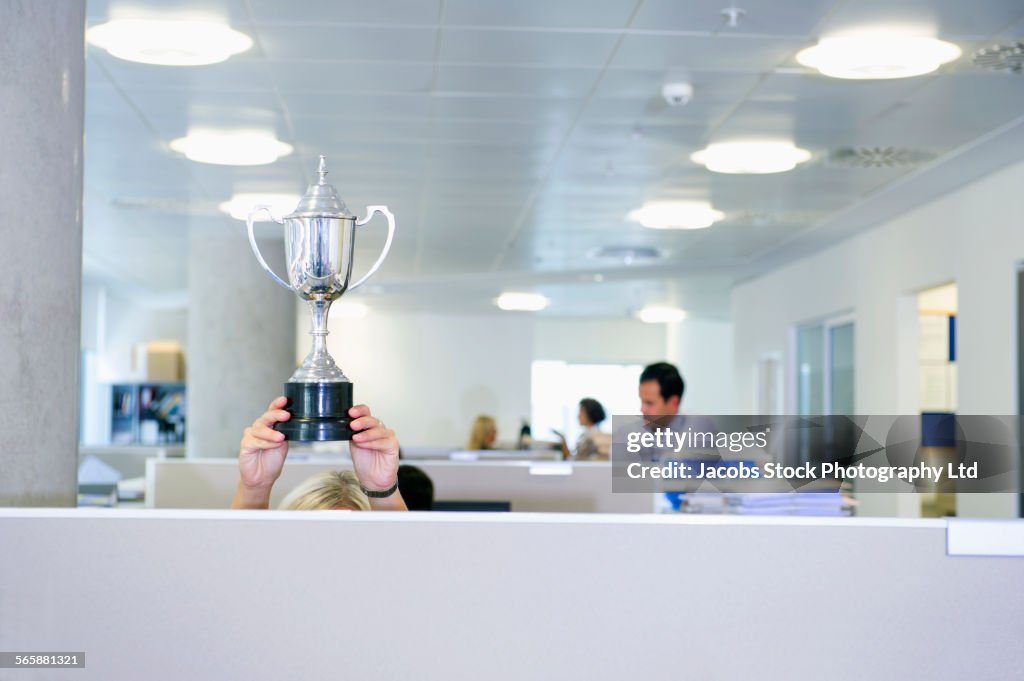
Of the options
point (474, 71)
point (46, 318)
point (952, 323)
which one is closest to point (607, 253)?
point (952, 323)

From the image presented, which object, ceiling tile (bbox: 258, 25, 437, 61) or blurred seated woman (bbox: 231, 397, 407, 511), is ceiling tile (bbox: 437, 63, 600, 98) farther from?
blurred seated woman (bbox: 231, 397, 407, 511)

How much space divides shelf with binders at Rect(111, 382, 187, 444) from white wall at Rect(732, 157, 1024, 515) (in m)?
7.41

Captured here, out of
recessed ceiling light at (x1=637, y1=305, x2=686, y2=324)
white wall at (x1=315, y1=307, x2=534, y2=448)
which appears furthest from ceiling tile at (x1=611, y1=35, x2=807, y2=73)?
white wall at (x1=315, y1=307, x2=534, y2=448)

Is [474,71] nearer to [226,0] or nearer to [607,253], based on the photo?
[226,0]

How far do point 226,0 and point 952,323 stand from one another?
626 cm

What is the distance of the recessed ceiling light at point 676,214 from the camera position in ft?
25.7

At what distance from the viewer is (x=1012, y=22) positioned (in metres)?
4.18

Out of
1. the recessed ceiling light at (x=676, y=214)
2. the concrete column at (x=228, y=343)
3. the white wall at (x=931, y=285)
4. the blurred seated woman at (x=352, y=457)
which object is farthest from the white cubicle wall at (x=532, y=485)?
the concrete column at (x=228, y=343)

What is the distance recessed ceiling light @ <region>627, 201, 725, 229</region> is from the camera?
7848 mm

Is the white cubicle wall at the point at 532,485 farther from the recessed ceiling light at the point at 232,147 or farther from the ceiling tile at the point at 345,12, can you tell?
the recessed ceiling light at the point at 232,147

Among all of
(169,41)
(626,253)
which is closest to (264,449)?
(169,41)

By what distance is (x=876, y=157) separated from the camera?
6.38 m

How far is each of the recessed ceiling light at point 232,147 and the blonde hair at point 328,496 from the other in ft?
13.2

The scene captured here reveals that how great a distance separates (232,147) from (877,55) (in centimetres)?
329
